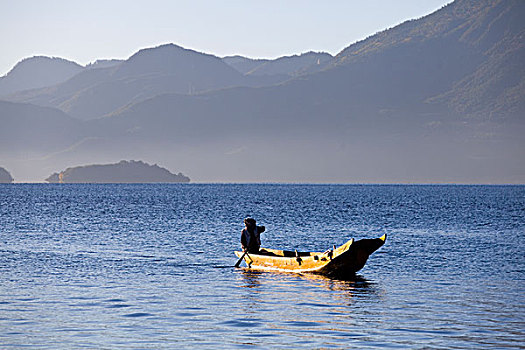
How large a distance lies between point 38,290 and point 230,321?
9495 mm

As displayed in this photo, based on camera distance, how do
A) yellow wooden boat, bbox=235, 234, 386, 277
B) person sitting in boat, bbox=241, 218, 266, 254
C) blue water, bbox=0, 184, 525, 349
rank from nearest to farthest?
blue water, bbox=0, 184, 525, 349
yellow wooden boat, bbox=235, 234, 386, 277
person sitting in boat, bbox=241, 218, 266, 254

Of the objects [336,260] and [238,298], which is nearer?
[238,298]

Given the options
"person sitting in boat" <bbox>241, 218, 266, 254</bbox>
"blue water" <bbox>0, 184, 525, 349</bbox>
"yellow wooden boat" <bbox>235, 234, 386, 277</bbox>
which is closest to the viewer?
"blue water" <bbox>0, 184, 525, 349</bbox>

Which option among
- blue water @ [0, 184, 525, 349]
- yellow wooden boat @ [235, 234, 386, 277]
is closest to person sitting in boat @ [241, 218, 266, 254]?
blue water @ [0, 184, 525, 349]

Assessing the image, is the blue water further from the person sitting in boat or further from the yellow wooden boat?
the person sitting in boat

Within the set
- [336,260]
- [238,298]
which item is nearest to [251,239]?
[336,260]

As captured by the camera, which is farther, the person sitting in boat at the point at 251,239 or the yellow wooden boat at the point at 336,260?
the person sitting in boat at the point at 251,239

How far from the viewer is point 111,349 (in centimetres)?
1861

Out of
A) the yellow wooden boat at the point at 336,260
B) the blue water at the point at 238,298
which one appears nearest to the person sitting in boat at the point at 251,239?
the blue water at the point at 238,298

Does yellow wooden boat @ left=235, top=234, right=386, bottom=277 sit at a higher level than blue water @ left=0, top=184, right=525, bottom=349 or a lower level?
higher

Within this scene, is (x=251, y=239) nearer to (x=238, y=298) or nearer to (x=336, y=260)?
(x=336, y=260)

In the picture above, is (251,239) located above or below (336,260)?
above

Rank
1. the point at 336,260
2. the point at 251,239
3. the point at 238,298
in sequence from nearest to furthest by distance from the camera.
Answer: the point at 238,298 < the point at 336,260 < the point at 251,239

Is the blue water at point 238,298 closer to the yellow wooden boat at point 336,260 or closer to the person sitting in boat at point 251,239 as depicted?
the yellow wooden boat at point 336,260
